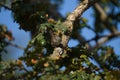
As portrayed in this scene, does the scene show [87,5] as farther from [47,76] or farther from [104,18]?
[104,18]

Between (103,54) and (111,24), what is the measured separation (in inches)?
110

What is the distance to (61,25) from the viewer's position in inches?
112

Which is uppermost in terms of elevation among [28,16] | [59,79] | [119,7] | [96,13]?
[96,13]

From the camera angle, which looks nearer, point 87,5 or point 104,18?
point 87,5

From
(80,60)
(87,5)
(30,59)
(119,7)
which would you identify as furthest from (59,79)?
(119,7)

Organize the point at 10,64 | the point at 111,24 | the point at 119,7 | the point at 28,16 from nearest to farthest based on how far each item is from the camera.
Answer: the point at 10,64
the point at 28,16
the point at 119,7
the point at 111,24

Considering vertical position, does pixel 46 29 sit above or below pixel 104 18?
below

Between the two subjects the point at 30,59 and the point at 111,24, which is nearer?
the point at 30,59

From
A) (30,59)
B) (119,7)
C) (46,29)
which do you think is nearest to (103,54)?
(30,59)

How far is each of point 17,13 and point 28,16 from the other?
0.32ft

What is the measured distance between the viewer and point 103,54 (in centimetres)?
366

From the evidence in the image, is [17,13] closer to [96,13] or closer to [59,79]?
[59,79]

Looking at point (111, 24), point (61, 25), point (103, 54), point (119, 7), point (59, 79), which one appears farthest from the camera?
point (111, 24)

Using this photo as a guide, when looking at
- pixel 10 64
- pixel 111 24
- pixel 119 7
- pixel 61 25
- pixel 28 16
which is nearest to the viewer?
pixel 61 25
